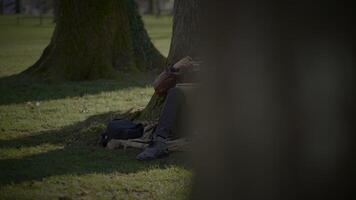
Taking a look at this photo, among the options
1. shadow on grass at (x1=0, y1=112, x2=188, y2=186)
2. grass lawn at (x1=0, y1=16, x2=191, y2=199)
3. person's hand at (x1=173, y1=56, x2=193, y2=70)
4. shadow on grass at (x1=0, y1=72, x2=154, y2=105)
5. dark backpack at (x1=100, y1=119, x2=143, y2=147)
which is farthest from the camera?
shadow on grass at (x1=0, y1=72, x2=154, y2=105)

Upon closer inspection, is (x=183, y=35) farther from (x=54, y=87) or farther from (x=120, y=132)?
(x=54, y=87)

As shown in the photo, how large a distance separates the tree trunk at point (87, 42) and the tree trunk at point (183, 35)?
7.07 m

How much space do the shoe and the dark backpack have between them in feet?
2.27

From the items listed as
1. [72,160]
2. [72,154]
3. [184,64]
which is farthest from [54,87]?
[72,160]

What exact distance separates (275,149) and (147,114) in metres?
4.14

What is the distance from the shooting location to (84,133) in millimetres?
9016

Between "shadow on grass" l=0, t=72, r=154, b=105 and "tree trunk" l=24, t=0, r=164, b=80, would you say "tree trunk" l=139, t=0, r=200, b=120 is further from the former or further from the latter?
"tree trunk" l=24, t=0, r=164, b=80

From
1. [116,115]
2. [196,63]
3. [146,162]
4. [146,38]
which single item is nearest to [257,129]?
[146,162]

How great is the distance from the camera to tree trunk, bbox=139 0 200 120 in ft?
29.1

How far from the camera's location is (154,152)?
7.52 metres

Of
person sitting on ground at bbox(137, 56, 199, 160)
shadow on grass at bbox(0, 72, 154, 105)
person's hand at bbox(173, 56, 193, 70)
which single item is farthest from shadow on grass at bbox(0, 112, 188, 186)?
shadow on grass at bbox(0, 72, 154, 105)

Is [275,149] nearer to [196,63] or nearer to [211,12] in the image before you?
[211,12]

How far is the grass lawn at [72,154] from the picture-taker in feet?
20.2

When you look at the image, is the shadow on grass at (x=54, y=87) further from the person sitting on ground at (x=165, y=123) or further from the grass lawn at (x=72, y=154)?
the person sitting on ground at (x=165, y=123)
